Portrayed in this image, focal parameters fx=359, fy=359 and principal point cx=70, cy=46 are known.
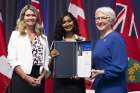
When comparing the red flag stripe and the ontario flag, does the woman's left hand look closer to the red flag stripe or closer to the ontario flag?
the ontario flag

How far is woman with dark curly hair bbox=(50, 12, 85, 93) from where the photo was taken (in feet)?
9.92

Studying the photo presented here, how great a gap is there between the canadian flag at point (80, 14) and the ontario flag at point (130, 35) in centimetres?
33

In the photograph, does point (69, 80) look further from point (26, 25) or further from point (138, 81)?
point (138, 81)

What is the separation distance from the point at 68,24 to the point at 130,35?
0.96 metres

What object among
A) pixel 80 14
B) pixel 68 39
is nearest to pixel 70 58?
pixel 68 39

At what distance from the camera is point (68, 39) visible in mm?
3076

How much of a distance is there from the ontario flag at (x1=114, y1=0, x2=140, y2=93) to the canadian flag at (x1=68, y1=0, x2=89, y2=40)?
1.07 feet

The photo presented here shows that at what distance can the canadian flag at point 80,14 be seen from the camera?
3.76m

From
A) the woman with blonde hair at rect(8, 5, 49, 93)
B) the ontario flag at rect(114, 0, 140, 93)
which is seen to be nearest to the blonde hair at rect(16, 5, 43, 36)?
the woman with blonde hair at rect(8, 5, 49, 93)

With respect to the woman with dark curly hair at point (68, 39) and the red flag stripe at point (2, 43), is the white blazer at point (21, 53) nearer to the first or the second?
the woman with dark curly hair at point (68, 39)

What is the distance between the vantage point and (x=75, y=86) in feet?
9.94

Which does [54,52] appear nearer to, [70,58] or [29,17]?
[70,58]

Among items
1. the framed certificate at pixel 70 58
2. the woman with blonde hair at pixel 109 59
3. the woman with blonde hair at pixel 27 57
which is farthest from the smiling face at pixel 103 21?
the woman with blonde hair at pixel 27 57

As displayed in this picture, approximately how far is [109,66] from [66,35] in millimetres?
725
